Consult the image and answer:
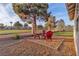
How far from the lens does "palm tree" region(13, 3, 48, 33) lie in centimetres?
82

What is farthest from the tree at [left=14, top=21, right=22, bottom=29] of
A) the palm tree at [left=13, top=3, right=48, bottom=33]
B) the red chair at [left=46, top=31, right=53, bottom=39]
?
the red chair at [left=46, top=31, right=53, bottom=39]

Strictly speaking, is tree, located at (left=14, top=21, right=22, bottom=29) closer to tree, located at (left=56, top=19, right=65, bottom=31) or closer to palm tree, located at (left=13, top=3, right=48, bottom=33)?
palm tree, located at (left=13, top=3, right=48, bottom=33)

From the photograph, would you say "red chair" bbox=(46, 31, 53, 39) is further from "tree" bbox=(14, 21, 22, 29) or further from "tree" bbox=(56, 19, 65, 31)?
"tree" bbox=(14, 21, 22, 29)

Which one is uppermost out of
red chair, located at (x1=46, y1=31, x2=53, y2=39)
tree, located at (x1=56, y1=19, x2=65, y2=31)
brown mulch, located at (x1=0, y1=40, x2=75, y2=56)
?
tree, located at (x1=56, y1=19, x2=65, y2=31)

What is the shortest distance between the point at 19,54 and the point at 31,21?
23 cm

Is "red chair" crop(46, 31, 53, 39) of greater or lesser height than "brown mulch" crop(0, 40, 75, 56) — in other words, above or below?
above

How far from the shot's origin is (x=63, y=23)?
2.66ft

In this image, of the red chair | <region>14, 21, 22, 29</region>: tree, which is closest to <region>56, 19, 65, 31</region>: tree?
the red chair

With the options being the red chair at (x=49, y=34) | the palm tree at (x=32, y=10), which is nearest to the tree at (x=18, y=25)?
the palm tree at (x=32, y=10)

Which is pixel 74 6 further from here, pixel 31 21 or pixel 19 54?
pixel 19 54

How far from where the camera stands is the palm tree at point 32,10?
0.82m

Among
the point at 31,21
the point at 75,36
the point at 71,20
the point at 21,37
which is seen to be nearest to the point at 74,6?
the point at 71,20

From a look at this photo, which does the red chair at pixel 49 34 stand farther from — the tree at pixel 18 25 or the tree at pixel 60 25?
the tree at pixel 18 25

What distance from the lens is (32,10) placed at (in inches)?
32.5
